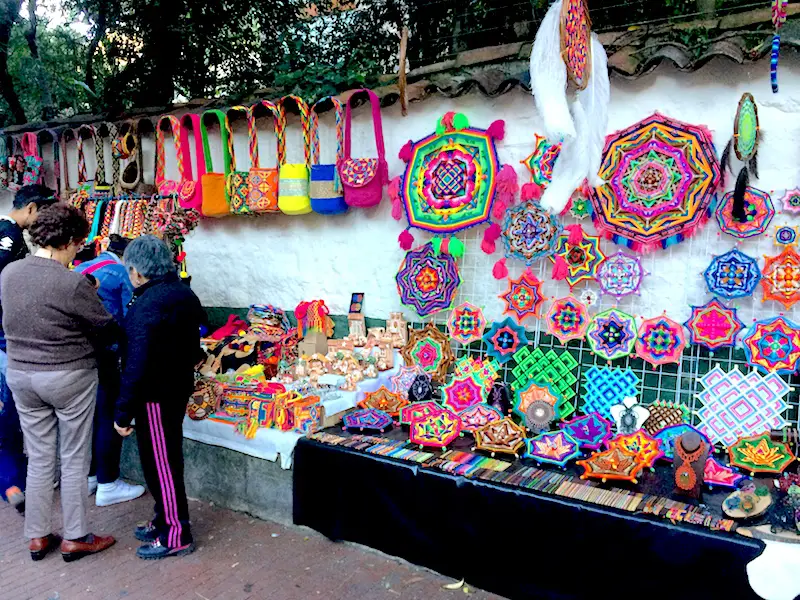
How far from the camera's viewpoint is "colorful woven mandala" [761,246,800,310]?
2990 mm

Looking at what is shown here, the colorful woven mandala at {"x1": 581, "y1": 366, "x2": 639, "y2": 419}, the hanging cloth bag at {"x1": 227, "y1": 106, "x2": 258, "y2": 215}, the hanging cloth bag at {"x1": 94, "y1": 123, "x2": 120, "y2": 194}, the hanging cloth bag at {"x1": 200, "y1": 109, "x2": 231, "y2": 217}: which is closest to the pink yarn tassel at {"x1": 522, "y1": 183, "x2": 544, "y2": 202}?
the colorful woven mandala at {"x1": 581, "y1": 366, "x2": 639, "y2": 419}

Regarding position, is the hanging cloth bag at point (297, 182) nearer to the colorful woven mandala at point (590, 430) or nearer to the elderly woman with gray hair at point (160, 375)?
the elderly woman with gray hair at point (160, 375)

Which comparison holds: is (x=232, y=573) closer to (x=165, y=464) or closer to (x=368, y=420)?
(x=165, y=464)

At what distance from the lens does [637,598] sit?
96.6 inches

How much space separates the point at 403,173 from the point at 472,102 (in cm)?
64

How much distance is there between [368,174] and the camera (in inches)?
160

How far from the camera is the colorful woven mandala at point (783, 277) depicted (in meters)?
2.99

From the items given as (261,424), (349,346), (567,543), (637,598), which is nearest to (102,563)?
(261,424)

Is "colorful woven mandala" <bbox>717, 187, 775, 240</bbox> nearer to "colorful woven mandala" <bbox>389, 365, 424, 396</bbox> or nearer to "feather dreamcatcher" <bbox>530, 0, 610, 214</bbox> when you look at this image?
"feather dreamcatcher" <bbox>530, 0, 610, 214</bbox>

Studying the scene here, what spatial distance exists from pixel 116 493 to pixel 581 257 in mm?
3155

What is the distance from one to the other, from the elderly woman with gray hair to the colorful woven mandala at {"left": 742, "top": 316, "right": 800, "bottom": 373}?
109 inches

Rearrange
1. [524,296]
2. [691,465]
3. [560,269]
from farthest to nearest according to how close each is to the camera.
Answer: [524,296] < [560,269] < [691,465]

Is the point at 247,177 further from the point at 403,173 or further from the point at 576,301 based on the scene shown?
the point at 576,301

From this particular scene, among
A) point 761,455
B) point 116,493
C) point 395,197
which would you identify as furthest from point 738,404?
point 116,493
